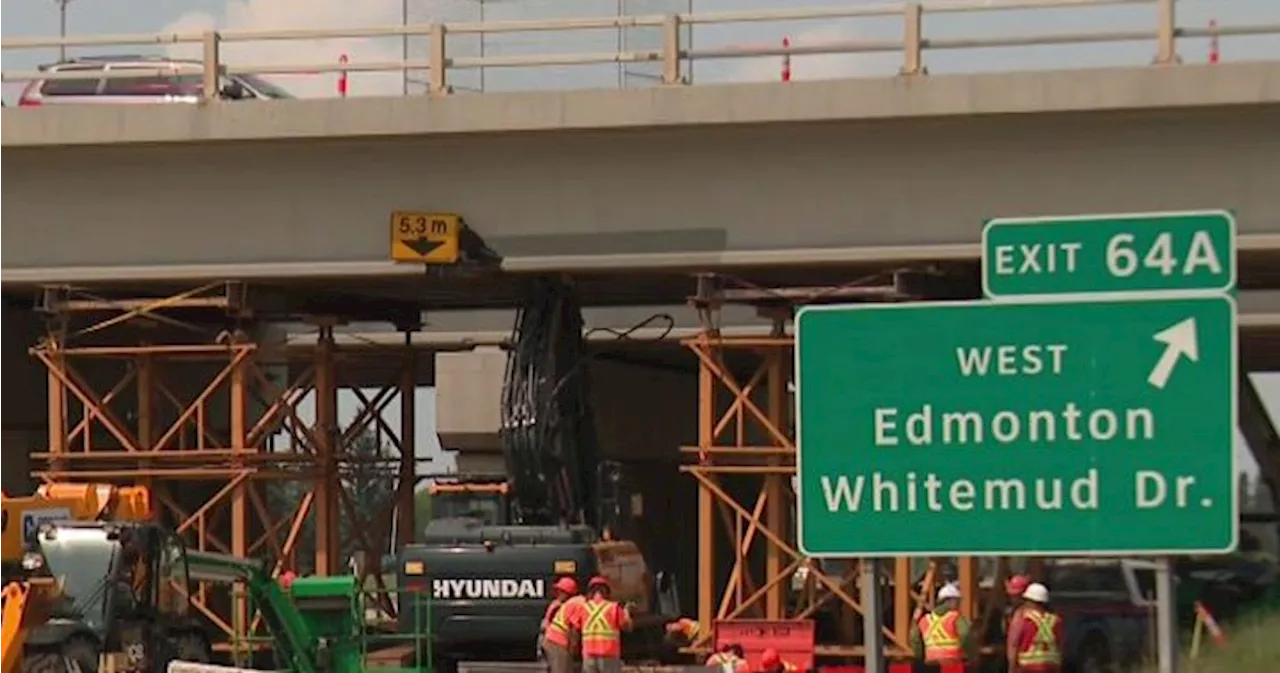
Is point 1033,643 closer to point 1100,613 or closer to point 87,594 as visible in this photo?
point 87,594

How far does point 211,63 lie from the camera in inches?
1271

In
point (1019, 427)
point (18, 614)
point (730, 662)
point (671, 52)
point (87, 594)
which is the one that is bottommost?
point (730, 662)

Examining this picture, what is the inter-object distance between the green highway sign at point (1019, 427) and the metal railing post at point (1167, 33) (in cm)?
1948

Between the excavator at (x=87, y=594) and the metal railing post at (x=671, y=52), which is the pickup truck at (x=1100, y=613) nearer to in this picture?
the metal railing post at (x=671, y=52)

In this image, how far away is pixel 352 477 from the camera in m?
38.2

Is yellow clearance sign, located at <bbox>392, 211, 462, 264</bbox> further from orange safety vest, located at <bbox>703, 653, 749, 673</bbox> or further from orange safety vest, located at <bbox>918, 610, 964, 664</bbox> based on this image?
orange safety vest, located at <bbox>918, 610, 964, 664</bbox>

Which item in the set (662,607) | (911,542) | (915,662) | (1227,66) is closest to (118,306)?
(662,607)

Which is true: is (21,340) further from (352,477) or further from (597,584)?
(597,584)

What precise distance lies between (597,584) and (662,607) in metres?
8.57

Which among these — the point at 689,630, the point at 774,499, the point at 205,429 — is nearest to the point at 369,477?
the point at 205,429

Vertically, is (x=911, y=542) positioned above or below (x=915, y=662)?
above

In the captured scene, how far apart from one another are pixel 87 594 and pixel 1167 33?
13444 mm

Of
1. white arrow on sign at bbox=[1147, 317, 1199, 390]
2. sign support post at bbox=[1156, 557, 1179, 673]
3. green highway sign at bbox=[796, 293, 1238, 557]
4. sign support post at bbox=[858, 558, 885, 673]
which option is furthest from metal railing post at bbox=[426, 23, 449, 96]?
sign support post at bbox=[1156, 557, 1179, 673]

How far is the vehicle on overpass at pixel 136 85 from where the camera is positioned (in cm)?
3356
